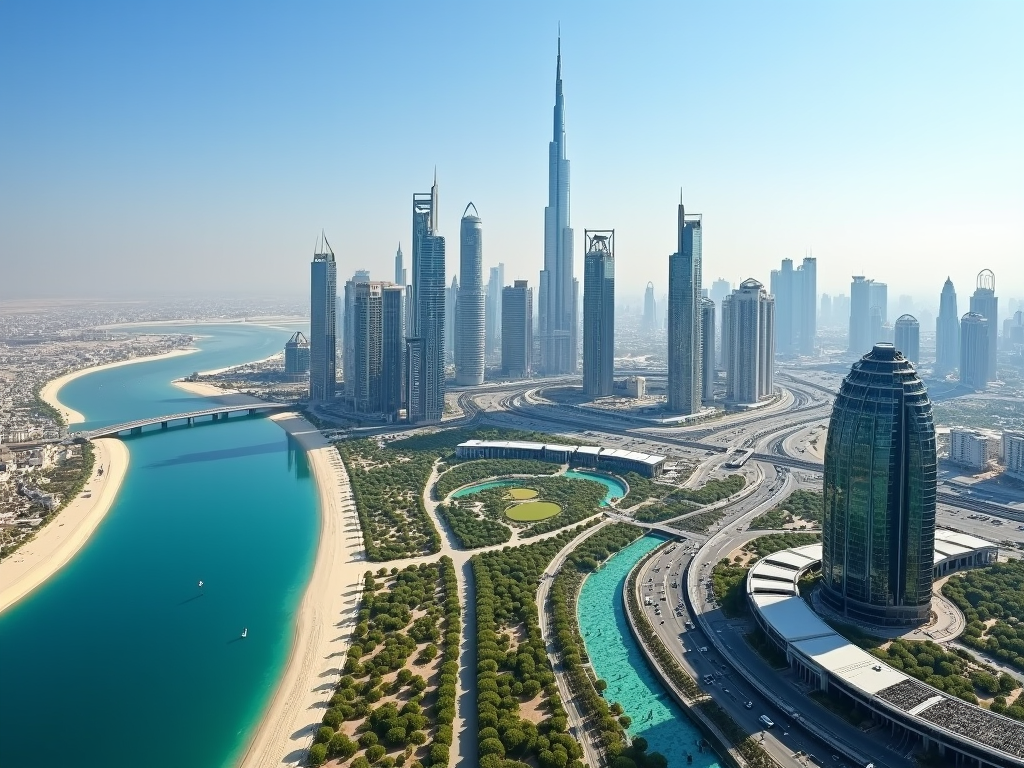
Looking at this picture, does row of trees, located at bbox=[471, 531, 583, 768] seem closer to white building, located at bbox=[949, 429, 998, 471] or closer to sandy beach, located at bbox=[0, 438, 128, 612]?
sandy beach, located at bbox=[0, 438, 128, 612]

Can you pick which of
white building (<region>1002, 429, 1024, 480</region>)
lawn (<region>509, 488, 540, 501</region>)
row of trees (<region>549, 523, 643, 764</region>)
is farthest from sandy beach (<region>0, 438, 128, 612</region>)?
white building (<region>1002, 429, 1024, 480</region>)

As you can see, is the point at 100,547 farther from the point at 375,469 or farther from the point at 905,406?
the point at 905,406

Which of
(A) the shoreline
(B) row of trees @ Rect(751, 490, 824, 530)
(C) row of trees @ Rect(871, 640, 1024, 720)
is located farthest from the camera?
(B) row of trees @ Rect(751, 490, 824, 530)

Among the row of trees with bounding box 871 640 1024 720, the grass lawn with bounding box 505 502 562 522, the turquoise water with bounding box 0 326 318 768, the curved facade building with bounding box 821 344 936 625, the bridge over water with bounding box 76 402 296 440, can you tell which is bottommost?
the turquoise water with bounding box 0 326 318 768

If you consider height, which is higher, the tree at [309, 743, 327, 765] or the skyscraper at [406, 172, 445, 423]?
the skyscraper at [406, 172, 445, 423]

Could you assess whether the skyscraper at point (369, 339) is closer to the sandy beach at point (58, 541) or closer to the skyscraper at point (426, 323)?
the skyscraper at point (426, 323)

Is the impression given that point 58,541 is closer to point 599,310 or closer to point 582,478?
point 582,478

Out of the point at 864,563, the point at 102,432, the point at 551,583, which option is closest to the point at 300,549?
the point at 551,583

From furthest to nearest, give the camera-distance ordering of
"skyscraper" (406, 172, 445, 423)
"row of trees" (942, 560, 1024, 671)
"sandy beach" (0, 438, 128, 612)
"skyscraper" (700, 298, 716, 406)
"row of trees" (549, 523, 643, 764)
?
"skyscraper" (700, 298, 716, 406)
"skyscraper" (406, 172, 445, 423)
"sandy beach" (0, 438, 128, 612)
"row of trees" (942, 560, 1024, 671)
"row of trees" (549, 523, 643, 764)

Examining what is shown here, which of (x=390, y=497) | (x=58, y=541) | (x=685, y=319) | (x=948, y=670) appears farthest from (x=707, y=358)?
(x=58, y=541)
